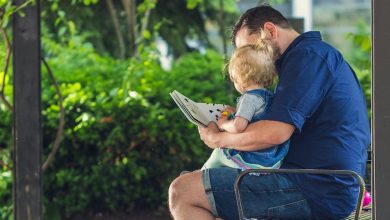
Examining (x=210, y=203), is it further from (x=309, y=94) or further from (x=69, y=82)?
(x=69, y=82)

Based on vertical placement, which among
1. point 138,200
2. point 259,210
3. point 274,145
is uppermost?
point 274,145

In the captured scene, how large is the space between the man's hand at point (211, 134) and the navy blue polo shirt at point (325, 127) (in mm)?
298

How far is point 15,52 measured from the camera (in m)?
5.05

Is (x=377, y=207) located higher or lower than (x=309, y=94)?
lower

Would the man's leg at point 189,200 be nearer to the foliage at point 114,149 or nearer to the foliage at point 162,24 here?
the foliage at point 114,149

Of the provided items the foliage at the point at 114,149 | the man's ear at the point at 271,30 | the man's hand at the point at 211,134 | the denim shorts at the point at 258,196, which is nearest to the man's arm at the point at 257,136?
the man's hand at the point at 211,134

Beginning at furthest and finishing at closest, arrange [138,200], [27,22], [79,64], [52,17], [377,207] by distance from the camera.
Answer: [52,17]
[79,64]
[138,200]
[27,22]
[377,207]

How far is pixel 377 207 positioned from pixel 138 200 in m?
3.84

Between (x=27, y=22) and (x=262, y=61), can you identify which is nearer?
(x=262, y=61)

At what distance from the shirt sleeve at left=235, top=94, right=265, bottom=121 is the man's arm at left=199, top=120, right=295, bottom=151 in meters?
0.05

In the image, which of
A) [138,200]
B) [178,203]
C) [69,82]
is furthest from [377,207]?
[69,82]

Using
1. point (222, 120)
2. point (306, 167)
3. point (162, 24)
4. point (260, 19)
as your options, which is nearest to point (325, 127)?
point (306, 167)

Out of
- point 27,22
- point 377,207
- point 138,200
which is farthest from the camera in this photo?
point 138,200

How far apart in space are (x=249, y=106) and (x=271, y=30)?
0.39 m
